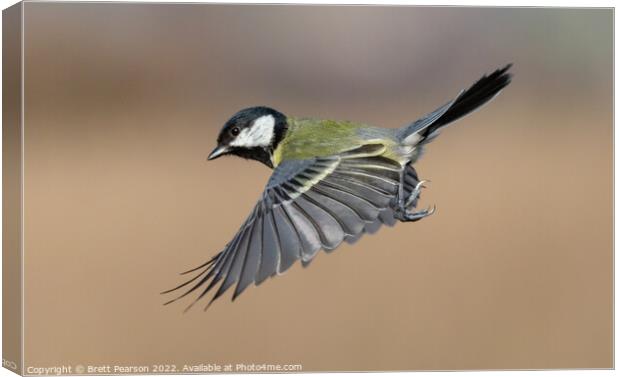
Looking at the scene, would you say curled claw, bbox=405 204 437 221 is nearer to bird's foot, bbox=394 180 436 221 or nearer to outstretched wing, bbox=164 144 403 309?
bird's foot, bbox=394 180 436 221

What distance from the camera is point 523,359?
8.29ft

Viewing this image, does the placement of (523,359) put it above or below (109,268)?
below

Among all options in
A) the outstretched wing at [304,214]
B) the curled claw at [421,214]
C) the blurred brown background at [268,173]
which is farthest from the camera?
the curled claw at [421,214]

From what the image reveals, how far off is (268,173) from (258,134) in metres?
0.10

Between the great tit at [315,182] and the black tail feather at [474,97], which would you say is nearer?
the great tit at [315,182]

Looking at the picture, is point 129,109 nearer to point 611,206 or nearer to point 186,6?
point 186,6

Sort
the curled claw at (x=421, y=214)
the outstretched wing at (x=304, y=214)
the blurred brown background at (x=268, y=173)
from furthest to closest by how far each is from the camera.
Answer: the curled claw at (x=421, y=214), the blurred brown background at (x=268, y=173), the outstretched wing at (x=304, y=214)

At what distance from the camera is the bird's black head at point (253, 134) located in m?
2.41

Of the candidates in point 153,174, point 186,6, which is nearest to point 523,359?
point 153,174

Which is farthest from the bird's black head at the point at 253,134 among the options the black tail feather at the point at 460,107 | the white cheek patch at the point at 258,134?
the black tail feather at the point at 460,107

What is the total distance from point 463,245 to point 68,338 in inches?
39.1

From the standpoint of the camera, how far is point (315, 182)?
7.42 ft

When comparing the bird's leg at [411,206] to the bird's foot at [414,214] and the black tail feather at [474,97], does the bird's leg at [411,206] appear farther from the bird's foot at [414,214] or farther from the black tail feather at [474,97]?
the black tail feather at [474,97]

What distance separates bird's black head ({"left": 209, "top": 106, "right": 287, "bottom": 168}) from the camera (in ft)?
7.89
